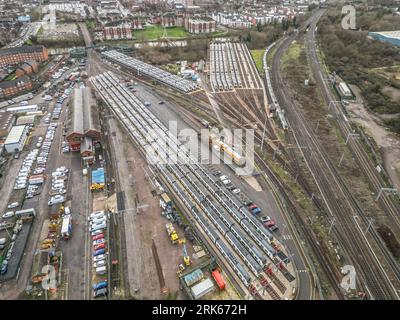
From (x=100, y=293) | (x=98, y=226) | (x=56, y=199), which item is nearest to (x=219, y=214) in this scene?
(x=98, y=226)

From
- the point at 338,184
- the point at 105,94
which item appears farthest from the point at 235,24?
the point at 338,184

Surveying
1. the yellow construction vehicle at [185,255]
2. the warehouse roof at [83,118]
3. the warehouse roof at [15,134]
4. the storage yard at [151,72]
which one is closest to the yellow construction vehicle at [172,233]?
the yellow construction vehicle at [185,255]

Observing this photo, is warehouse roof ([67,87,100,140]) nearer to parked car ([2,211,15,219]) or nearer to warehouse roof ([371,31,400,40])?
parked car ([2,211,15,219])

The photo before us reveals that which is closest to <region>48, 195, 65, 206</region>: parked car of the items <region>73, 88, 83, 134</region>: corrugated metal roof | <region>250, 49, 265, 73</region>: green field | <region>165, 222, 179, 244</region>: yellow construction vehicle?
<region>73, 88, 83, 134</region>: corrugated metal roof

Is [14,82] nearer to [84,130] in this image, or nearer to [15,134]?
[15,134]

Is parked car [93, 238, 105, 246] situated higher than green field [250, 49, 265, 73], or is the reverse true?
green field [250, 49, 265, 73]

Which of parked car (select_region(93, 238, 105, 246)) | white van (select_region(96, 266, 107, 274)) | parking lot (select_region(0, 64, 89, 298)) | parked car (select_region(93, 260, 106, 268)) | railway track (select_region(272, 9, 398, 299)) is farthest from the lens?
parked car (select_region(93, 238, 105, 246))
